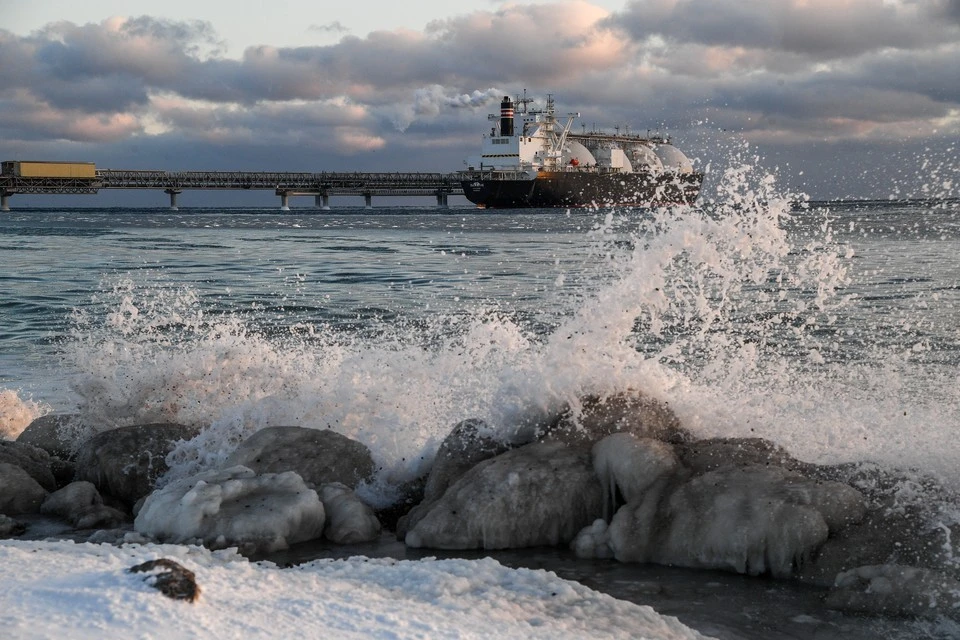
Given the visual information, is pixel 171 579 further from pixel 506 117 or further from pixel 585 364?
pixel 506 117

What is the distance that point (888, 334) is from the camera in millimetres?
13805

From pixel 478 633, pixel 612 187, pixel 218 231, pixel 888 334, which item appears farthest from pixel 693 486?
pixel 612 187

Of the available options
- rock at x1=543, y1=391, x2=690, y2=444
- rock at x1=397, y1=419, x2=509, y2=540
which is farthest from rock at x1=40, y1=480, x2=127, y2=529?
rock at x1=543, y1=391, x2=690, y2=444

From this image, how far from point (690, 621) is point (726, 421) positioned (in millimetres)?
2694

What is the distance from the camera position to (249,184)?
294 ft

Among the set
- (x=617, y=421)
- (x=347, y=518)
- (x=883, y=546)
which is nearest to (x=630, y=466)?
(x=617, y=421)

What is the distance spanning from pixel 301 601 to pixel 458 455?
8.87 feet

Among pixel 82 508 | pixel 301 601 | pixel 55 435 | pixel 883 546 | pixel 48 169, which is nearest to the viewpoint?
pixel 301 601

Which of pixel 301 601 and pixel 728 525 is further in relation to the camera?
pixel 728 525

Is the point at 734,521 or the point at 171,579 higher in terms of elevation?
the point at 171,579

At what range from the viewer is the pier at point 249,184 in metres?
85.2

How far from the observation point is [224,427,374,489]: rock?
6.97 metres

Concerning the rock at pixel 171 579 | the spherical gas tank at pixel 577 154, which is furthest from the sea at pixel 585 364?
the spherical gas tank at pixel 577 154

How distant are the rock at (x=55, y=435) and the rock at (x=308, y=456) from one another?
2.58 m
